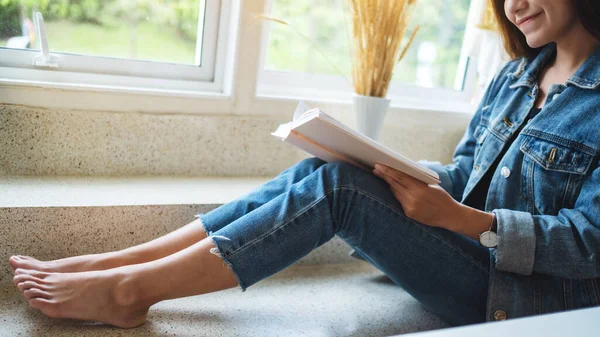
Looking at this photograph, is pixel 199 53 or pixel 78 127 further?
pixel 199 53

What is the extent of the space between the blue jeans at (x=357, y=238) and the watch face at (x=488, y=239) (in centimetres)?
6

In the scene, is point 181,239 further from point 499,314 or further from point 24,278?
point 499,314

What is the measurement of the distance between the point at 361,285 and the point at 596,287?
70cm

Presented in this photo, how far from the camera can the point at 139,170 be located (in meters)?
1.89

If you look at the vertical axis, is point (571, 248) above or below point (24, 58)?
Answer: below

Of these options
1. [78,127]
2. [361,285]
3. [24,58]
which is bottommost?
[361,285]

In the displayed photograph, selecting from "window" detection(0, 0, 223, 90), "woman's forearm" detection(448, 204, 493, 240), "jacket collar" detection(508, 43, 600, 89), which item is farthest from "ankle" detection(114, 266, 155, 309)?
"jacket collar" detection(508, 43, 600, 89)

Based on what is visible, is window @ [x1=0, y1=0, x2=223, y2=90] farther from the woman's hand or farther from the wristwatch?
the wristwatch

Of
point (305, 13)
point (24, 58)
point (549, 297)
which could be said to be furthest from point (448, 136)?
point (24, 58)

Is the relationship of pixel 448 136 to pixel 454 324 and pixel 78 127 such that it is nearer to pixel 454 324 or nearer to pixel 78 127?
pixel 454 324

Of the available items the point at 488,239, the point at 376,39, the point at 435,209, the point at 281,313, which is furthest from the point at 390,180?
the point at 376,39

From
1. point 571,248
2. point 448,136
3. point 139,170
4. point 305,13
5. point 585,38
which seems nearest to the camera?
point 571,248

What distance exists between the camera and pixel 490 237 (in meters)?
1.23

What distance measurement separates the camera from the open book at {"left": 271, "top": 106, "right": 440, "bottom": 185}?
1.15 m
